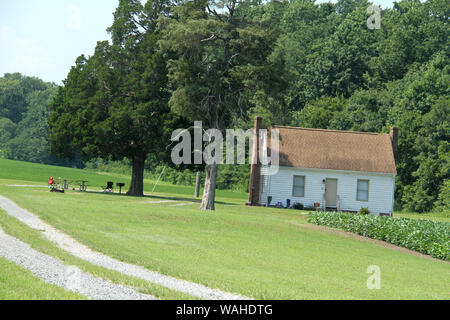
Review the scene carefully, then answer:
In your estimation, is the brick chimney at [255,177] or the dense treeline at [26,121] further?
the dense treeline at [26,121]

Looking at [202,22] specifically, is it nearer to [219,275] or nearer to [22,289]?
[219,275]

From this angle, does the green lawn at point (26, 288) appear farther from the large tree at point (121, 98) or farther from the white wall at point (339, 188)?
the white wall at point (339, 188)

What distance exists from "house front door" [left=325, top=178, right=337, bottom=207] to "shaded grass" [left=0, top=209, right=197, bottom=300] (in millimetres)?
27129

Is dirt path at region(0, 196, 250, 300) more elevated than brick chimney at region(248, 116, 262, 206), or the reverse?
brick chimney at region(248, 116, 262, 206)

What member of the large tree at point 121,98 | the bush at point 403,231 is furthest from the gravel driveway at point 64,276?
the large tree at point 121,98

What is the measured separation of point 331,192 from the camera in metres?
42.3

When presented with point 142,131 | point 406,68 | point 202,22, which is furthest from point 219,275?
point 406,68

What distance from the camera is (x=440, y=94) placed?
2272 inches

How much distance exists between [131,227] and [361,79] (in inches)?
2404

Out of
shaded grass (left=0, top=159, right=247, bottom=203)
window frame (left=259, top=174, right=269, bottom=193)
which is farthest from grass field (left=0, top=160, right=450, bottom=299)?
shaded grass (left=0, top=159, right=247, bottom=203)

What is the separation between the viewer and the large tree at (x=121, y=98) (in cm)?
3897

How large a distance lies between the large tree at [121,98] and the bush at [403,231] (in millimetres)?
16017

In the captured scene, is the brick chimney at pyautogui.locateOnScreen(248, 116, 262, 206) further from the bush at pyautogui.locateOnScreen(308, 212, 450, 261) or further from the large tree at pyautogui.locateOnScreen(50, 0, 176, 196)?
the bush at pyautogui.locateOnScreen(308, 212, 450, 261)

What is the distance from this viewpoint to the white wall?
137 feet
